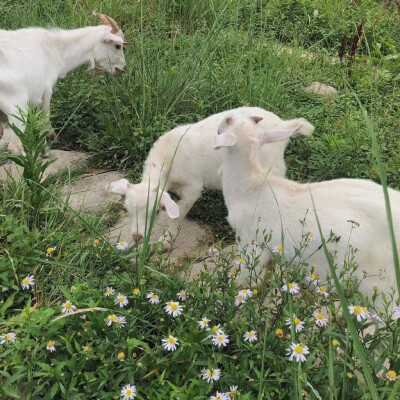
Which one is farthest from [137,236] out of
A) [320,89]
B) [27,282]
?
[320,89]

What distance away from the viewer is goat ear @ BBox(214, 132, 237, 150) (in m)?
3.08

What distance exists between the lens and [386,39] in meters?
6.91

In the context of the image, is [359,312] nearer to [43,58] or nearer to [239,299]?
[239,299]

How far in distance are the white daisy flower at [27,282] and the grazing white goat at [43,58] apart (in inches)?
68.9

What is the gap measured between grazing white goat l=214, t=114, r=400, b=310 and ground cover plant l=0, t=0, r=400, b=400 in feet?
0.29

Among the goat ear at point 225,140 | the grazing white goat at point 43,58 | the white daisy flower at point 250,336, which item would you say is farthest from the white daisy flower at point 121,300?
the grazing white goat at point 43,58

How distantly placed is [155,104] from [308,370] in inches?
131

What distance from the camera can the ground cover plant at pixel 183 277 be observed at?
2141 millimetres

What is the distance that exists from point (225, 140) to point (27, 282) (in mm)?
1378

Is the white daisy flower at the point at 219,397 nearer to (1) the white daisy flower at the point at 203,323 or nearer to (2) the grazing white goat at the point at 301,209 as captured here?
(1) the white daisy flower at the point at 203,323

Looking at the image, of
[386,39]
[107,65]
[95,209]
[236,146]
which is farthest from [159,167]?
[386,39]

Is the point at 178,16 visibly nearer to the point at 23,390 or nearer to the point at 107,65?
the point at 107,65

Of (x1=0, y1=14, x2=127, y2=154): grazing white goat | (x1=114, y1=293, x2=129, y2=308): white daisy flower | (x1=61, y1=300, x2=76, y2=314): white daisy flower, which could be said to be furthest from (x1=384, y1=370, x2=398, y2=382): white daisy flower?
(x1=0, y1=14, x2=127, y2=154): grazing white goat

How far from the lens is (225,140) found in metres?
3.09
